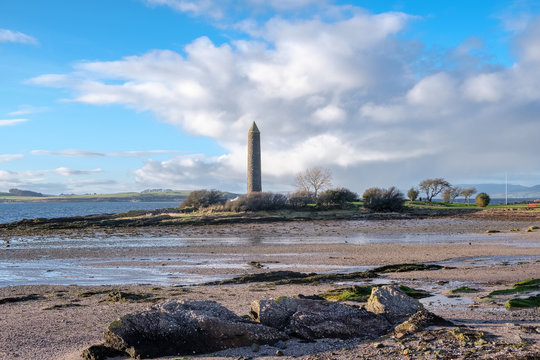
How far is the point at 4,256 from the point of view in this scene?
73.9 feet

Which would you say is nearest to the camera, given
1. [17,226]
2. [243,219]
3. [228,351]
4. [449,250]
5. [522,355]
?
[522,355]

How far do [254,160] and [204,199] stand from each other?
8.20 m

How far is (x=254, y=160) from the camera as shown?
63531mm

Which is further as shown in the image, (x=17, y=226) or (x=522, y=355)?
(x=17, y=226)

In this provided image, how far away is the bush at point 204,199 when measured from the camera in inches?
2347

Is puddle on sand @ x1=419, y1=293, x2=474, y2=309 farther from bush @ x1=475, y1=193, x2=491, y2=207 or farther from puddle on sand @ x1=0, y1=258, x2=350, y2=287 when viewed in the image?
bush @ x1=475, y1=193, x2=491, y2=207

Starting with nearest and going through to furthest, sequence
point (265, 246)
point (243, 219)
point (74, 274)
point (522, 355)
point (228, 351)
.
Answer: point (522, 355), point (228, 351), point (74, 274), point (265, 246), point (243, 219)

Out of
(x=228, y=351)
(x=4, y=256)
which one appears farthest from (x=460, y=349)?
(x=4, y=256)

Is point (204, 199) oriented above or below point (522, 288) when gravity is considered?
above

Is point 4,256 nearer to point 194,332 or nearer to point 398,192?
point 194,332

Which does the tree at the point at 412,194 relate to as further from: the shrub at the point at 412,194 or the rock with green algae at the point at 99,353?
the rock with green algae at the point at 99,353

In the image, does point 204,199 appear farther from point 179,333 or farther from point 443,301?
point 179,333

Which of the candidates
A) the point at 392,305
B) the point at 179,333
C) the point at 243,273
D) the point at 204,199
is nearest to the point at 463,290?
the point at 392,305

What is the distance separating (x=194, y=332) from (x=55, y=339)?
7.87ft
